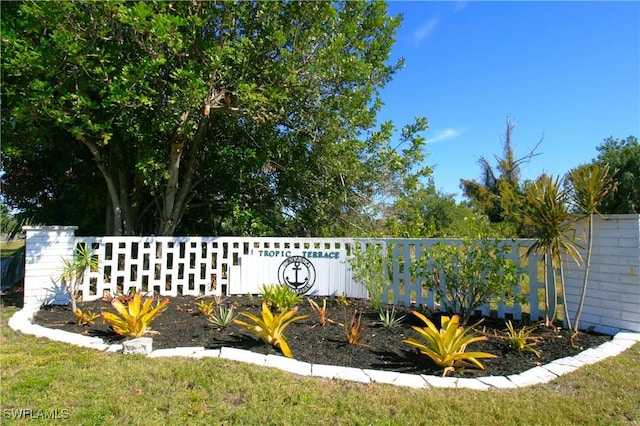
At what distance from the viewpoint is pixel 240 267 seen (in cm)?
667

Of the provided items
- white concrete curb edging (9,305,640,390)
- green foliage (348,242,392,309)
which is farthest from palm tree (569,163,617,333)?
green foliage (348,242,392,309)

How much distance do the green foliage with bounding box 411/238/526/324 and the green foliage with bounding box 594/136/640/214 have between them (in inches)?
448

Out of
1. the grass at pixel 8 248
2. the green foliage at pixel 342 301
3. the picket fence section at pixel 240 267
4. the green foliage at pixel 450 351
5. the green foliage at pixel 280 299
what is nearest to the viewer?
the green foliage at pixel 450 351

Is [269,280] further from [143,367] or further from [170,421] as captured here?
[170,421]

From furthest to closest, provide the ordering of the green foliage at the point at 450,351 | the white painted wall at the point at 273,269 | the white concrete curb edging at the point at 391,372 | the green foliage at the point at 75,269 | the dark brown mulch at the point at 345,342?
1. the green foliage at the point at 75,269
2. the white painted wall at the point at 273,269
3. the dark brown mulch at the point at 345,342
4. the green foliage at the point at 450,351
5. the white concrete curb edging at the point at 391,372

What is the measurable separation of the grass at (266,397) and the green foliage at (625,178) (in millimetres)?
13026

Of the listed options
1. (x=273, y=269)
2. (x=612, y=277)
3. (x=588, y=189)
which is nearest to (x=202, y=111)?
(x=273, y=269)

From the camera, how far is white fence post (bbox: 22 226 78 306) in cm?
566

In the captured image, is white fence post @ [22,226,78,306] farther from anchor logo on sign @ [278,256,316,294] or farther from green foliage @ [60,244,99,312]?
anchor logo on sign @ [278,256,316,294]

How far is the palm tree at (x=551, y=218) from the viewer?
173 inches

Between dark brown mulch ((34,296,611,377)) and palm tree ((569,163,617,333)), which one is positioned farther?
palm tree ((569,163,617,333))

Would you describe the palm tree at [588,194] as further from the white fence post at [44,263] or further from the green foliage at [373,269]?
the white fence post at [44,263]

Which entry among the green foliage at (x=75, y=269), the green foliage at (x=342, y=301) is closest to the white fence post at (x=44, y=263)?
the green foliage at (x=75, y=269)

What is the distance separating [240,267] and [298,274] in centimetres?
101
